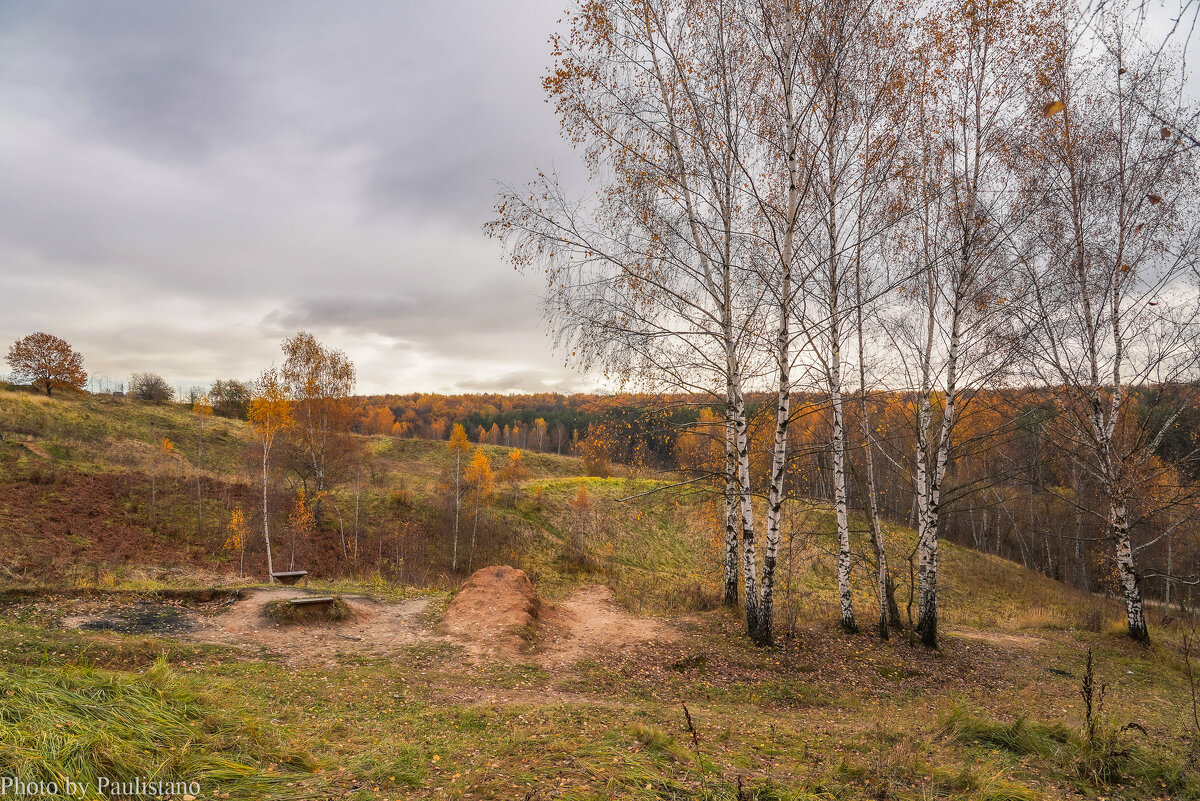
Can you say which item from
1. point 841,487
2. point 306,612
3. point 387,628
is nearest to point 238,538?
point 306,612

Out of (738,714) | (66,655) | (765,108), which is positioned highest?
(765,108)

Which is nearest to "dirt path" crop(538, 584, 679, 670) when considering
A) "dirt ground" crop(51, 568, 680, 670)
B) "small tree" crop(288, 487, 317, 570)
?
"dirt ground" crop(51, 568, 680, 670)

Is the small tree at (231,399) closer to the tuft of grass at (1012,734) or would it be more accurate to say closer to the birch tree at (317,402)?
the birch tree at (317,402)

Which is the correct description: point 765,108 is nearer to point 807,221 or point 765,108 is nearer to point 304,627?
point 807,221

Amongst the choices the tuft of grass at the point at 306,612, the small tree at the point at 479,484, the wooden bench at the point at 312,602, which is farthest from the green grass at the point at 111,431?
the wooden bench at the point at 312,602

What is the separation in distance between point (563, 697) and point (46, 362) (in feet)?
186

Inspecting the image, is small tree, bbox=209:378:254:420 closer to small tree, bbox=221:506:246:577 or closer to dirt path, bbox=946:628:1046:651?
small tree, bbox=221:506:246:577

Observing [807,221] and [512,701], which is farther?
[807,221]

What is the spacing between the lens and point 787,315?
8.14 m

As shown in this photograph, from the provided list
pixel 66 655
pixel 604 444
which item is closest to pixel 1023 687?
pixel 604 444

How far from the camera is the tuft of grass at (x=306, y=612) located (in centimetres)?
975

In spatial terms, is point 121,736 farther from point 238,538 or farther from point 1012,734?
point 238,538

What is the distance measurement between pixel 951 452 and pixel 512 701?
9244 mm

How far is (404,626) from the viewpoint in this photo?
33.7 ft
